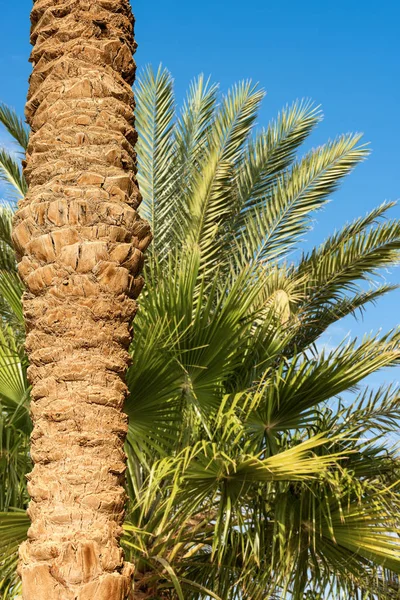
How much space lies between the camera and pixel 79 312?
13.1ft

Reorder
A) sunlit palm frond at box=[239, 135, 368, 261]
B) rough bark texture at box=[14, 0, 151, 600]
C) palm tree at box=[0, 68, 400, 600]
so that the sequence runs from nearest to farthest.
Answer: rough bark texture at box=[14, 0, 151, 600] < palm tree at box=[0, 68, 400, 600] < sunlit palm frond at box=[239, 135, 368, 261]

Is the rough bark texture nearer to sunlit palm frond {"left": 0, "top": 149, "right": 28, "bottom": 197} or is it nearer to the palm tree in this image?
the palm tree

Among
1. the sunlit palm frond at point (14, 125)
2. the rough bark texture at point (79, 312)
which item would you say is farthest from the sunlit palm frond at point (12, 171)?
the rough bark texture at point (79, 312)

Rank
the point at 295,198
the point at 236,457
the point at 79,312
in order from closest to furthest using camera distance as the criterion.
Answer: the point at 79,312, the point at 236,457, the point at 295,198

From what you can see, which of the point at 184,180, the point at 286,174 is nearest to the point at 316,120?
the point at 286,174

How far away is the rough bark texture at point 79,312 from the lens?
364cm

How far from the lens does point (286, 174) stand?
10.6 meters

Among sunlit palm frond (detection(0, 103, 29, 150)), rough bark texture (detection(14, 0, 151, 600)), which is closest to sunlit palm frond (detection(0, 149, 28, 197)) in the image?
sunlit palm frond (detection(0, 103, 29, 150))

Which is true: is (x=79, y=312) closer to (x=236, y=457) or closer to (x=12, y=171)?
(x=236, y=457)

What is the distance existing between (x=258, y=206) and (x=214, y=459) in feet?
19.7

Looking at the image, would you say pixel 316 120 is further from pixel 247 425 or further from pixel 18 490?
pixel 18 490

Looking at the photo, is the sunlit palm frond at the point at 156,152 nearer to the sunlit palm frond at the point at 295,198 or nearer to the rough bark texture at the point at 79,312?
the sunlit palm frond at the point at 295,198

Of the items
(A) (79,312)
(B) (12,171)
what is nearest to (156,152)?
(B) (12,171)

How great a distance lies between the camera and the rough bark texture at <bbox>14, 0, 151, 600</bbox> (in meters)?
3.64
